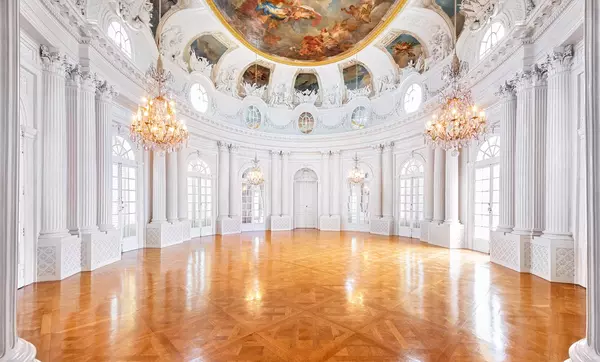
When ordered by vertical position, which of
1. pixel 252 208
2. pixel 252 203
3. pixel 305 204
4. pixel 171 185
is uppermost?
pixel 171 185

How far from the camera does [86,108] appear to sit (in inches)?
254

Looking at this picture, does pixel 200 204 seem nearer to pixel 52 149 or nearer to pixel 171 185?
pixel 171 185

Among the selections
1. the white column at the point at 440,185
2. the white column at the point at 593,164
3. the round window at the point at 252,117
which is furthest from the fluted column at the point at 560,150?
the round window at the point at 252,117

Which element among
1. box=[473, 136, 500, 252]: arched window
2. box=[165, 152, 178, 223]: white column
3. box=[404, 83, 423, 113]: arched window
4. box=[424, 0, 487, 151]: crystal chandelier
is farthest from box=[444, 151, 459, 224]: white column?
box=[165, 152, 178, 223]: white column

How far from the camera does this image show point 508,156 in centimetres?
700

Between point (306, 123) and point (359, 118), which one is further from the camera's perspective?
point (306, 123)

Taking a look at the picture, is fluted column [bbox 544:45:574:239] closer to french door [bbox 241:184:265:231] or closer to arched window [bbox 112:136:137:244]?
arched window [bbox 112:136:137:244]

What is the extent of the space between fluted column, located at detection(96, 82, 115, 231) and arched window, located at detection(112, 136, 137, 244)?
943mm

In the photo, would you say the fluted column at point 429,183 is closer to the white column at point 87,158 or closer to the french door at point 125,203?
the french door at point 125,203

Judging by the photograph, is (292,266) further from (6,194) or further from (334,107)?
(334,107)

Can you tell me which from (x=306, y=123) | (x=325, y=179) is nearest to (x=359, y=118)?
(x=306, y=123)

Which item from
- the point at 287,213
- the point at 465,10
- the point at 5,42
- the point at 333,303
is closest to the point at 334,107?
the point at 287,213

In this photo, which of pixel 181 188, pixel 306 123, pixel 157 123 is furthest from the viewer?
pixel 306 123

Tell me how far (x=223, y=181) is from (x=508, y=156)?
1052 cm
